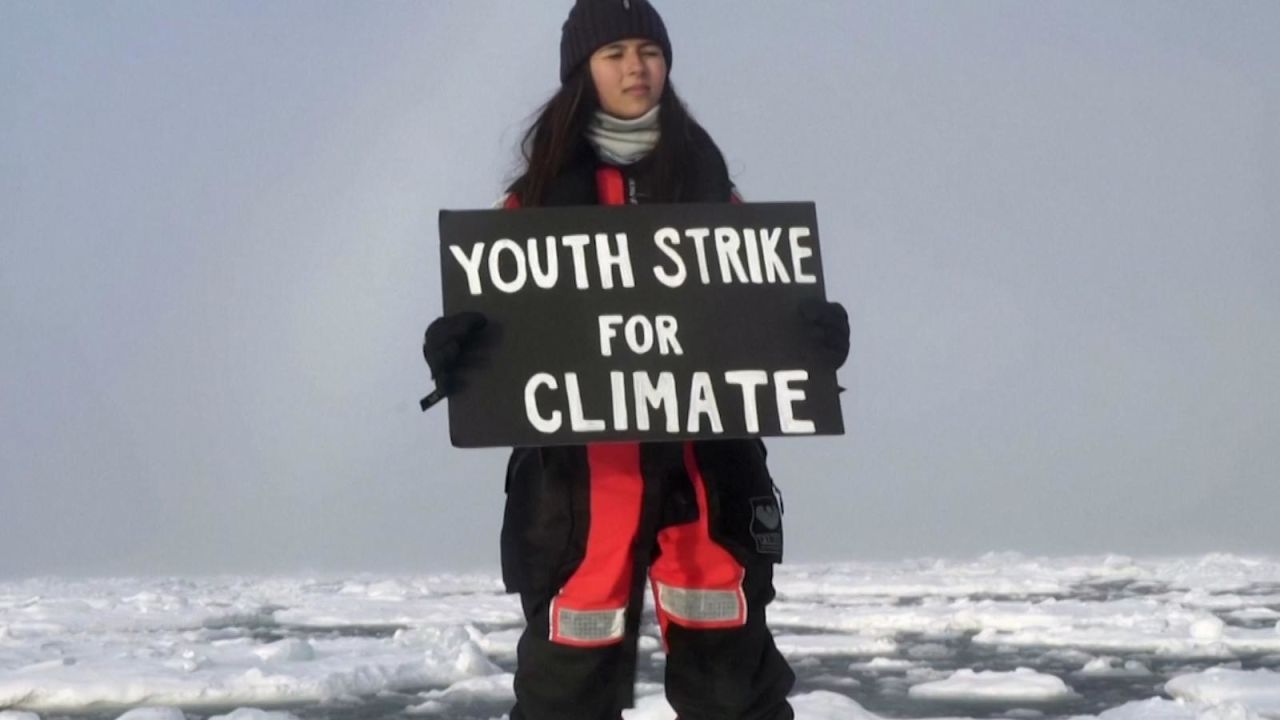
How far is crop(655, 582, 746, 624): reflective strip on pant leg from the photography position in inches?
61.4

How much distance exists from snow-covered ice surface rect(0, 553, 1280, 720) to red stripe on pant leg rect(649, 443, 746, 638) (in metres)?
2.09

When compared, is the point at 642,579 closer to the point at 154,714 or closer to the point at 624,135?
the point at 624,135

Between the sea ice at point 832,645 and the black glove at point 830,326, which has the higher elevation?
the black glove at point 830,326

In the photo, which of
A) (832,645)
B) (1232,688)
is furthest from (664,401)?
(832,645)

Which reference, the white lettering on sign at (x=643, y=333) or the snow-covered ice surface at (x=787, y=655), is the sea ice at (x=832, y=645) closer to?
the snow-covered ice surface at (x=787, y=655)

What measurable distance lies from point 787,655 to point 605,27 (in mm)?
4962

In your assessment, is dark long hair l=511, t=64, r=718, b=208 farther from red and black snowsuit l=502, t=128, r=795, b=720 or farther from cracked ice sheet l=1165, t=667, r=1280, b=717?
cracked ice sheet l=1165, t=667, r=1280, b=717

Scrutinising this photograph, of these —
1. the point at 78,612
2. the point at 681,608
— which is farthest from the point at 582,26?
the point at 78,612

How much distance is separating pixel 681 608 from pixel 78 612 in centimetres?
977

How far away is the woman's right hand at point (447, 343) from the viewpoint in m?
1.54

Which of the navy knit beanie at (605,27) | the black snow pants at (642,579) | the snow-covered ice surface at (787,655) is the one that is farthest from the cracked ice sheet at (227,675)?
the navy knit beanie at (605,27)

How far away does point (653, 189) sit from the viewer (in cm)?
173

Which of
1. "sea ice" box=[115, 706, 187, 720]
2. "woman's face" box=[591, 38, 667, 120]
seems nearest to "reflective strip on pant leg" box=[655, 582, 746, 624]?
"woman's face" box=[591, 38, 667, 120]

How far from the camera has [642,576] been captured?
5.19ft
